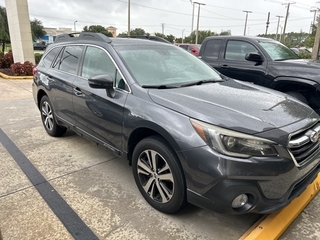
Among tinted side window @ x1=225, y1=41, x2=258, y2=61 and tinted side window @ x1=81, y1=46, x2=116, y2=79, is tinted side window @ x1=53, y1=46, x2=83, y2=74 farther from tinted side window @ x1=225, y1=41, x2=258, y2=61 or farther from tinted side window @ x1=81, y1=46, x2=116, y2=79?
tinted side window @ x1=225, y1=41, x2=258, y2=61

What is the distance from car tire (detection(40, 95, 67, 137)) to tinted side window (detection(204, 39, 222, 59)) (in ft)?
12.4

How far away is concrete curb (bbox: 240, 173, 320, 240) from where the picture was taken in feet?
7.15

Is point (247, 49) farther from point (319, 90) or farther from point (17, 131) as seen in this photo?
point (17, 131)

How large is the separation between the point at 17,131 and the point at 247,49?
4.88m

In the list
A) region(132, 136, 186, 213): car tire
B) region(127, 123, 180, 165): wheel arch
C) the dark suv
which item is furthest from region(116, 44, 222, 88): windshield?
region(132, 136, 186, 213): car tire

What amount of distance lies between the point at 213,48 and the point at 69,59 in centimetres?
364

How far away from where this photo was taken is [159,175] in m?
2.48

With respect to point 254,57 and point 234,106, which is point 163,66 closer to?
point 234,106

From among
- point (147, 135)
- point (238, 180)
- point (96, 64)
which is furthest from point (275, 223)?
point (96, 64)

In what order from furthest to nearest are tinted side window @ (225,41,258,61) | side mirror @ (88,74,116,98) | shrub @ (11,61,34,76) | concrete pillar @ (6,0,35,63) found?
concrete pillar @ (6,0,35,63) < shrub @ (11,61,34,76) < tinted side window @ (225,41,258,61) < side mirror @ (88,74,116,98)

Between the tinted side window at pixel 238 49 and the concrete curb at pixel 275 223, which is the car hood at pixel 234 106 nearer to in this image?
the concrete curb at pixel 275 223

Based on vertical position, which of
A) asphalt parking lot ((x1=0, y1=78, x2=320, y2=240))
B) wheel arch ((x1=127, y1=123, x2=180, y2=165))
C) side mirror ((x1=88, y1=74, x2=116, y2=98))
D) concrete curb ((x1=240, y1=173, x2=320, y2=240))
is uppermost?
side mirror ((x1=88, y1=74, x2=116, y2=98))

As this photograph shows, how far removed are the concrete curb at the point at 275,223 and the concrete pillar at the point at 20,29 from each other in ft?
42.8

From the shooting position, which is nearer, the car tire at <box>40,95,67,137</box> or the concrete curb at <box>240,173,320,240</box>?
the concrete curb at <box>240,173,320,240</box>
